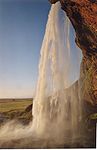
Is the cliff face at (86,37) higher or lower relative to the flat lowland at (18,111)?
higher

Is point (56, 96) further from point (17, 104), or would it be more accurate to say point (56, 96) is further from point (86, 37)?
point (86, 37)

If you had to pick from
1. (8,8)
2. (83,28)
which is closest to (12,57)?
(8,8)

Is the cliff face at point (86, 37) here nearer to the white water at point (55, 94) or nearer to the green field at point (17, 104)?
the white water at point (55, 94)

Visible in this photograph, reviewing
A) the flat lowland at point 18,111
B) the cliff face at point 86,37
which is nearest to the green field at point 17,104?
the flat lowland at point 18,111

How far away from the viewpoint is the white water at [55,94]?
3.19m

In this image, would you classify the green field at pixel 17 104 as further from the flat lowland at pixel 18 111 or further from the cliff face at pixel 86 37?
the cliff face at pixel 86 37

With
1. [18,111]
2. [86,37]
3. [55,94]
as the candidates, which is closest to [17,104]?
[18,111]

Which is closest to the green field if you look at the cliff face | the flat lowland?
the flat lowland

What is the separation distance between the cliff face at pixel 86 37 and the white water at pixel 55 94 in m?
0.06

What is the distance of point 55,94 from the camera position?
10.5 feet

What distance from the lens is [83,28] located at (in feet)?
10.5

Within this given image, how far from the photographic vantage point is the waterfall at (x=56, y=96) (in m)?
3.20

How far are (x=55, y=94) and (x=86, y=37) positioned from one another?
53 centimetres

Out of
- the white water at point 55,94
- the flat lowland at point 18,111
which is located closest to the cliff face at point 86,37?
the white water at point 55,94
